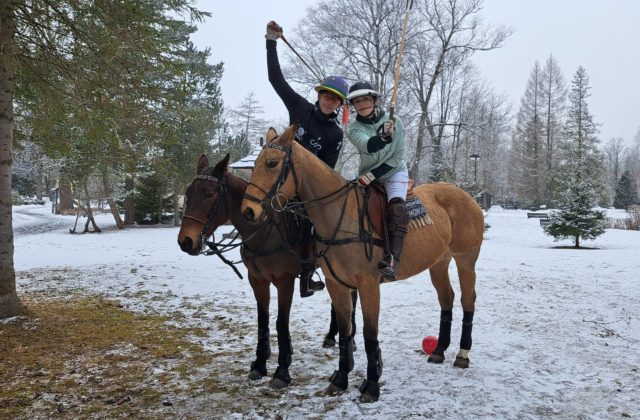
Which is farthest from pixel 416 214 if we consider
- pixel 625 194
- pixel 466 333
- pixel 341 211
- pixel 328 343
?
pixel 625 194

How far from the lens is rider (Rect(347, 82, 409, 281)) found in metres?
3.71

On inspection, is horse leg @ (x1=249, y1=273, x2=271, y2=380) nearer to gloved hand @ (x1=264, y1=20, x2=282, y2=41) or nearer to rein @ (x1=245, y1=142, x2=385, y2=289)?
rein @ (x1=245, y1=142, x2=385, y2=289)

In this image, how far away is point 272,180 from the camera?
128 inches

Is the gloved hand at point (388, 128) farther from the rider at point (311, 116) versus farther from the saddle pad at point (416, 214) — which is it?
the saddle pad at point (416, 214)

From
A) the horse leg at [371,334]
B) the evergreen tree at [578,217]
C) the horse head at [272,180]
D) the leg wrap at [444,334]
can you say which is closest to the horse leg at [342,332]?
the horse leg at [371,334]

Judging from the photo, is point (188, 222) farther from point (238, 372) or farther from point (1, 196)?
point (1, 196)

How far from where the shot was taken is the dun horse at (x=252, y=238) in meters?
3.89

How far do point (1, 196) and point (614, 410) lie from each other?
777 centimetres

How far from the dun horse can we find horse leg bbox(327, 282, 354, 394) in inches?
17.7

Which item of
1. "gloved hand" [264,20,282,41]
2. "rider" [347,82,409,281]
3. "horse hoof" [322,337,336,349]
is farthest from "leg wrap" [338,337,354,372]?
"gloved hand" [264,20,282,41]

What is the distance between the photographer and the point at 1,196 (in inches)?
235

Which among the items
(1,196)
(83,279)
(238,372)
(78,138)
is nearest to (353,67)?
(78,138)

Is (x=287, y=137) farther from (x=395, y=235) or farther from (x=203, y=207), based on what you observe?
(x=395, y=235)

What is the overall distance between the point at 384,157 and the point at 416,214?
0.75 metres
